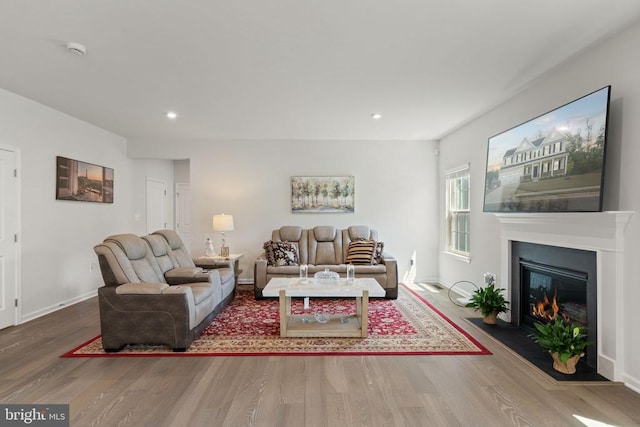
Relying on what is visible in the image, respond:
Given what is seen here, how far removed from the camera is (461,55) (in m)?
2.71

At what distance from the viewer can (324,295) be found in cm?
328

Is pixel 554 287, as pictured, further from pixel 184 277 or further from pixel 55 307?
pixel 55 307

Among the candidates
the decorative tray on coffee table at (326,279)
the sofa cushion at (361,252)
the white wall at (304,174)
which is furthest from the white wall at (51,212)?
the sofa cushion at (361,252)

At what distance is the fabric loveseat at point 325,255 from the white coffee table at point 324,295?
1.19 meters

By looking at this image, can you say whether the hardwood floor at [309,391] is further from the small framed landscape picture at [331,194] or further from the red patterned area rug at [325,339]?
the small framed landscape picture at [331,194]

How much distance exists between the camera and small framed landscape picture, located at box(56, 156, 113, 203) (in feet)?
14.2

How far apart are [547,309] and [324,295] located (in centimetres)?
214

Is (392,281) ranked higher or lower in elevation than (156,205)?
lower

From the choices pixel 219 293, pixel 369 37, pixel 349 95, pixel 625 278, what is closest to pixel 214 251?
pixel 219 293

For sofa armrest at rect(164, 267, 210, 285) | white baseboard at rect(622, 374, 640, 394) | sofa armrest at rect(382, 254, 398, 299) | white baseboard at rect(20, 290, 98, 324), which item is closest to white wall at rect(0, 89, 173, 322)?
white baseboard at rect(20, 290, 98, 324)

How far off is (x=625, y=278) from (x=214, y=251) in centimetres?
527

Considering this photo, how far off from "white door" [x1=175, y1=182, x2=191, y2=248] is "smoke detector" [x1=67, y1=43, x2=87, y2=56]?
15.7 ft

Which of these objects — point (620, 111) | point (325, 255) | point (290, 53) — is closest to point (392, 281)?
point (325, 255)

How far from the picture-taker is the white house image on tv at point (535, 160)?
277cm
